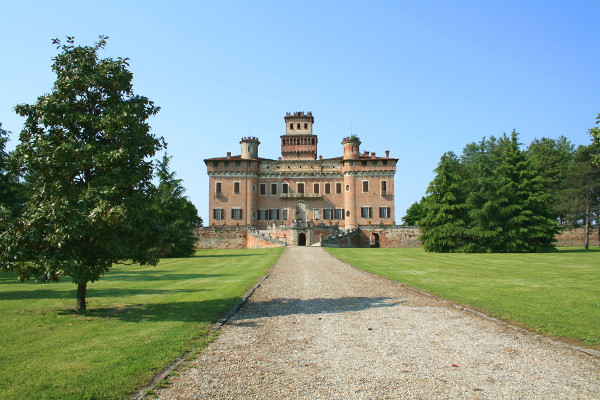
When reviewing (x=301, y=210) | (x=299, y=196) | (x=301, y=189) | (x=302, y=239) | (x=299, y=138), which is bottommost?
(x=302, y=239)

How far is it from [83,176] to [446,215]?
Answer: 37.9m

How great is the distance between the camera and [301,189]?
2470 inches

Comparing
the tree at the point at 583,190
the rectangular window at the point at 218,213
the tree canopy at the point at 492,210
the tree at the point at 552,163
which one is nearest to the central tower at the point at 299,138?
the rectangular window at the point at 218,213

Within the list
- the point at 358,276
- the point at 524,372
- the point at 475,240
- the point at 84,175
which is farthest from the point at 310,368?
the point at 475,240

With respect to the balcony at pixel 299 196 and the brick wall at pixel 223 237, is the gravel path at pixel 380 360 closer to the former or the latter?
the brick wall at pixel 223 237

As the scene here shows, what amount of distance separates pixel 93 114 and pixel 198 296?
19.2 ft

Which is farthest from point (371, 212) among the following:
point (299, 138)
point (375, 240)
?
point (299, 138)

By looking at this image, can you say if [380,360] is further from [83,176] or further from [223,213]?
[223,213]

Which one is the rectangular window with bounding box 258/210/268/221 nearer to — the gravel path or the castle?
the castle

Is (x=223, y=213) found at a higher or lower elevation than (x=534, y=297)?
higher

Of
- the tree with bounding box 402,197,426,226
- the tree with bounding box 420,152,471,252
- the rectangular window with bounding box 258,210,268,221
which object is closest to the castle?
the rectangular window with bounding box 258,210,268,221

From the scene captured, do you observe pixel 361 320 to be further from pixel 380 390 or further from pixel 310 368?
pixel 380 390

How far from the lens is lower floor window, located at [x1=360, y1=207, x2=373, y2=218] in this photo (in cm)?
6081

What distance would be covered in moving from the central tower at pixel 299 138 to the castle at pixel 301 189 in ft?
15.7
